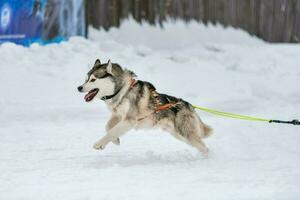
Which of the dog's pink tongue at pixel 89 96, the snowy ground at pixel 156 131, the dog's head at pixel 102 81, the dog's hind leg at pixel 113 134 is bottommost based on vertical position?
the snowy ground at pixel 156 131

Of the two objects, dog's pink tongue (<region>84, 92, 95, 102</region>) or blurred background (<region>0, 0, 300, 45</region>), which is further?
blurred background (<region>0, 0, 300, 45</region>)

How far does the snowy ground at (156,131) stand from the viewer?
5.61m

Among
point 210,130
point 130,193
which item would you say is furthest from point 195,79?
point 130,193

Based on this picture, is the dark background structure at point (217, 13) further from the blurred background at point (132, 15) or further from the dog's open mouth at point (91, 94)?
the dog's open mouth at point (91, 94)

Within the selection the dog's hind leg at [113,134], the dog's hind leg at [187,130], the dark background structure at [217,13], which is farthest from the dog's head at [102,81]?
the dark background structure at [217,13]

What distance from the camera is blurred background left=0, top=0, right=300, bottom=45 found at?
12109 mm

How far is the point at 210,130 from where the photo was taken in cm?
727

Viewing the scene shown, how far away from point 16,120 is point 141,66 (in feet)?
11.2

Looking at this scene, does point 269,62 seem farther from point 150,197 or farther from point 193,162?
point 150,197

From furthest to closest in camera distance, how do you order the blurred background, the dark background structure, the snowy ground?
the dark background structure → the blurred background → the snowy ground

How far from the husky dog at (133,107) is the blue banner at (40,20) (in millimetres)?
5579

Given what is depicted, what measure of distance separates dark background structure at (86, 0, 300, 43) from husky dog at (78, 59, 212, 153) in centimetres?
670

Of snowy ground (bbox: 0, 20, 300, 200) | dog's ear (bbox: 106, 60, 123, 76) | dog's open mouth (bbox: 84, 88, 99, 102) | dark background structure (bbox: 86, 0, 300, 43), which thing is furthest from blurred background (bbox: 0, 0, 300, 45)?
dog's open mouth (bbox: 84, 88, 99, 102)

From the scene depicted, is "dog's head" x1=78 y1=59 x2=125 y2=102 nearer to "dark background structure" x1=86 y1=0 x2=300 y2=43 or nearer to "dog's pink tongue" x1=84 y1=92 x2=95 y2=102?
"dog's pink tongue" x1=84 y1=92 x2=95 y2=102
